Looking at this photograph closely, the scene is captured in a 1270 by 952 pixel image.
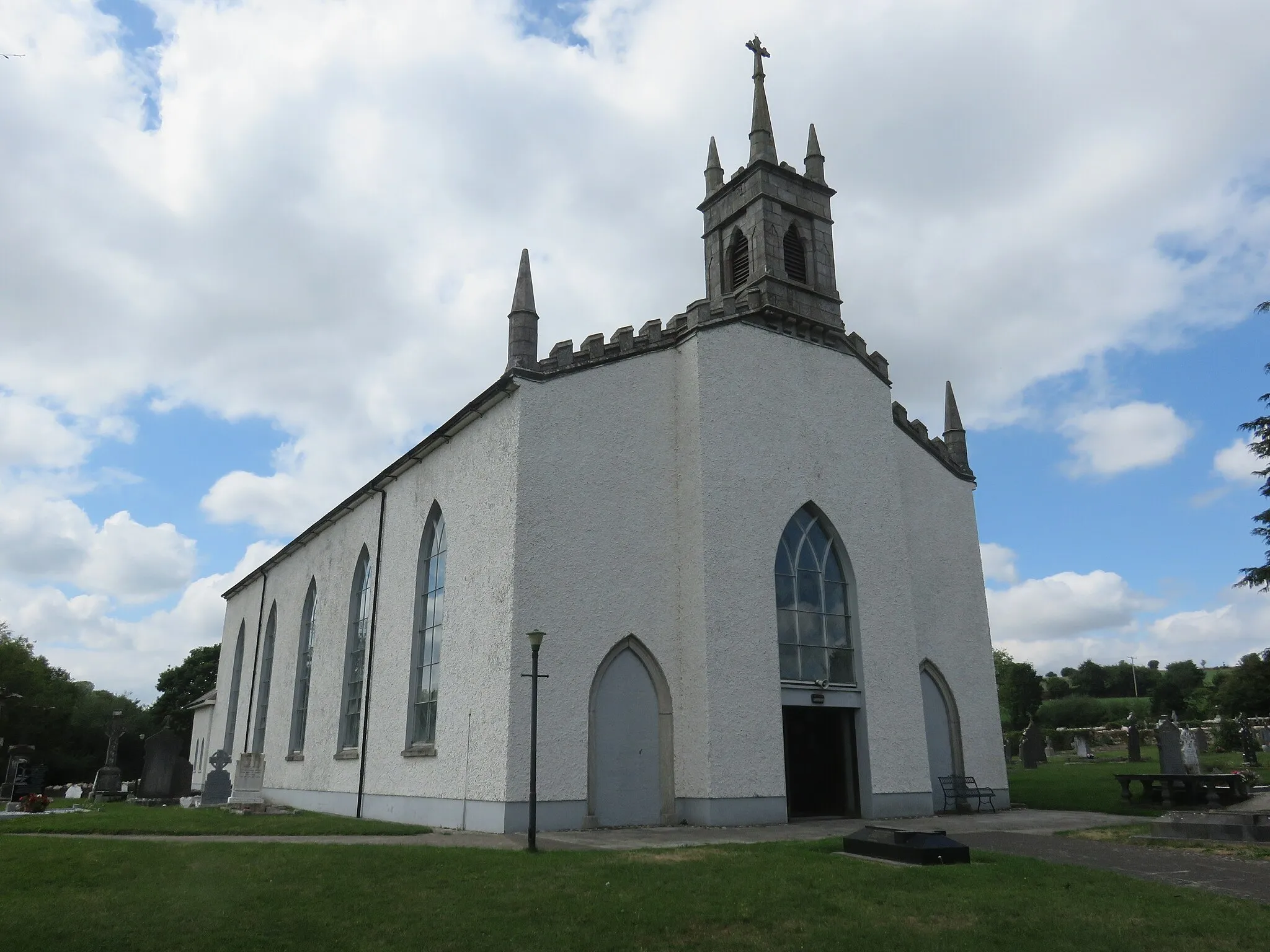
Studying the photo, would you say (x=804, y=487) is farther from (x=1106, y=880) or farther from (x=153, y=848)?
(x=153, y=848)

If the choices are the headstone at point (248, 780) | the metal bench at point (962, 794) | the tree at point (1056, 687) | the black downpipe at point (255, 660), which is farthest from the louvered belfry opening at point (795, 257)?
the tree at point (1056, 687)

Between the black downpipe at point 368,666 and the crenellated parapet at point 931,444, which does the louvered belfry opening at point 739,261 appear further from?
the black downpipe at point 368,666

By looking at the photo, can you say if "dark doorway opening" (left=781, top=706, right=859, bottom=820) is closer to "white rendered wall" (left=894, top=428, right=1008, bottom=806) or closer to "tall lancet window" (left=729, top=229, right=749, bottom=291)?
"white rendered wall" (left=894, top=428, right=1008, bottom=806)

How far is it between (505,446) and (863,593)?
350 inches

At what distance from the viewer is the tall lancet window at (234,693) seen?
39.9m

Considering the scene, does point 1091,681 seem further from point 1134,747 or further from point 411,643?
point 411,643

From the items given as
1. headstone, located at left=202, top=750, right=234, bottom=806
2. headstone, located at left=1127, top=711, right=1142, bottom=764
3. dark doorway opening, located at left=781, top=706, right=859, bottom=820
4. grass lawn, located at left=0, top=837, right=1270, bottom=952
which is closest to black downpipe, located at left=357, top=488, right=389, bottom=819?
headstone, located at left=202, top=750, right=234, bottom=806

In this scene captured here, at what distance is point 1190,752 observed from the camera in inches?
922

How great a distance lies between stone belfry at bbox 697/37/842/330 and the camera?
2216cm

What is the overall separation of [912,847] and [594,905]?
15.1 ft

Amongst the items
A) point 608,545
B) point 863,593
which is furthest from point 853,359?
point 608,545

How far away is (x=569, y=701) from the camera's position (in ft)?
55.2

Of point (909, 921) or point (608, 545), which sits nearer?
point (909, 921)

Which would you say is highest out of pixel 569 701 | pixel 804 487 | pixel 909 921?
pixel 804 487
